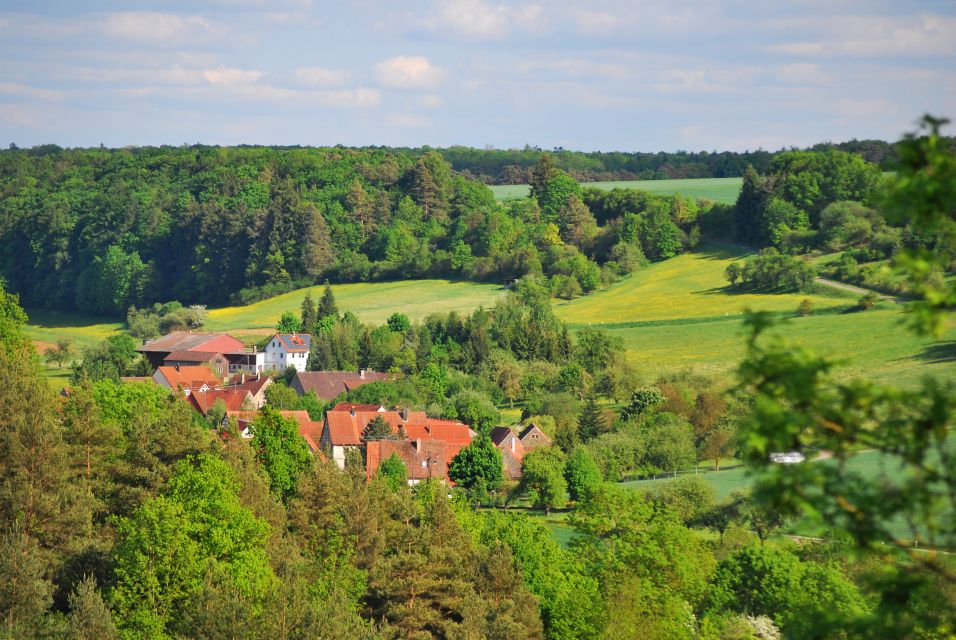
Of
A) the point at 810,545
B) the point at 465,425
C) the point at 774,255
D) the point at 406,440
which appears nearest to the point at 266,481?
the point at 810,545

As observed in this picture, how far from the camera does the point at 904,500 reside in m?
6.78

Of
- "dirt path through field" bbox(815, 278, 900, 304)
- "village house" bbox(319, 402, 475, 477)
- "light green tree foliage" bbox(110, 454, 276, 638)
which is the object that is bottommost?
"village house" bbox(319, 402, 475, 477)

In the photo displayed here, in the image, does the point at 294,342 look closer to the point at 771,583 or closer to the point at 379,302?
the point at 379,302

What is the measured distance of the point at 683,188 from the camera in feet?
446

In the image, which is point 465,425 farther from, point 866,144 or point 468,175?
point 468,175

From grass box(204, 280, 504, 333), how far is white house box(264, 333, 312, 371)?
32.6ft

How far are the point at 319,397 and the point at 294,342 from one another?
565 inches

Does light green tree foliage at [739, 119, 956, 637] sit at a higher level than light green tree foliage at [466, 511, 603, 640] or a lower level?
higher

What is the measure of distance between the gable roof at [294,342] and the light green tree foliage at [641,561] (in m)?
45.4

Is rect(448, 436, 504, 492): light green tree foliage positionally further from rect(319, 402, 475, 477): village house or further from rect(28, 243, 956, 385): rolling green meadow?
rect(28, 243, 956, 385): rolling green meadow

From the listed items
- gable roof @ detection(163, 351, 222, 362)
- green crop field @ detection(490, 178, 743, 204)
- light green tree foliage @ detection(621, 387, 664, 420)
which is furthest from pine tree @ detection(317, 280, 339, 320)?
green crop field @ detection(490, 178, 743, 204)

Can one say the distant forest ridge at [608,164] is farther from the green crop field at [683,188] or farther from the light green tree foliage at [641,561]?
the light green tree foliage at [641,561]

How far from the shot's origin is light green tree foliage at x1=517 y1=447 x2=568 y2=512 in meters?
52.2

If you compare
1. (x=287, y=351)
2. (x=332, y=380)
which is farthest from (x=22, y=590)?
(x=287, y=351)
